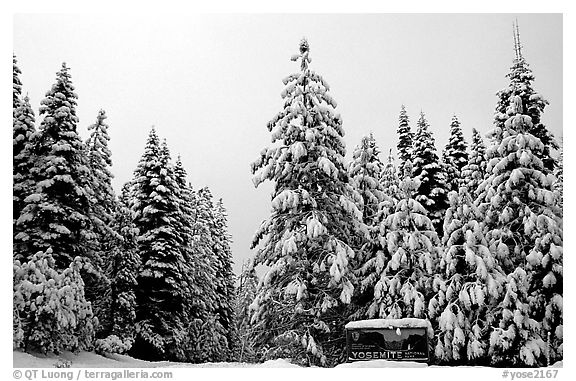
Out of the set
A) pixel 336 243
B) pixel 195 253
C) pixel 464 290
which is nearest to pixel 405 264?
pixel 464 290

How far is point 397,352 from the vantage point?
1966 cm

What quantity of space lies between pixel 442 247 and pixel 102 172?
1377 cm

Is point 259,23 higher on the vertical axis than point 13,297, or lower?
higher

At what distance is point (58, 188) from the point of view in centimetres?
2348

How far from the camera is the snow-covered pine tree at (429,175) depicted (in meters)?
27.8

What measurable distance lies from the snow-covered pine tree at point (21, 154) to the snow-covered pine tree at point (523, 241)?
15.8 meters

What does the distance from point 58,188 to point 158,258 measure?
7081mm

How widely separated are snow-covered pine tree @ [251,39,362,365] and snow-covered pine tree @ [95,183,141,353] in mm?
7658

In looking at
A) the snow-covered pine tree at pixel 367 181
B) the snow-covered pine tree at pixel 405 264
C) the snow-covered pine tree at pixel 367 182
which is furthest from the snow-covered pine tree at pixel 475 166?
the snow-covered pine tree at pixel 405 264

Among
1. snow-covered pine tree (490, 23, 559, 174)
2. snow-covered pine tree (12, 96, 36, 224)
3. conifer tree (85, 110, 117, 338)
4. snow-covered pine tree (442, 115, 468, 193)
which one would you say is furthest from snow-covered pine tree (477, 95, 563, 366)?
snow-covered pine tree (12, 96, 36, 224)

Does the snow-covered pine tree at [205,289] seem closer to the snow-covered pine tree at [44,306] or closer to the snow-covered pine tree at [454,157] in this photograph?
the snow-covered pine tree at [44,306]
